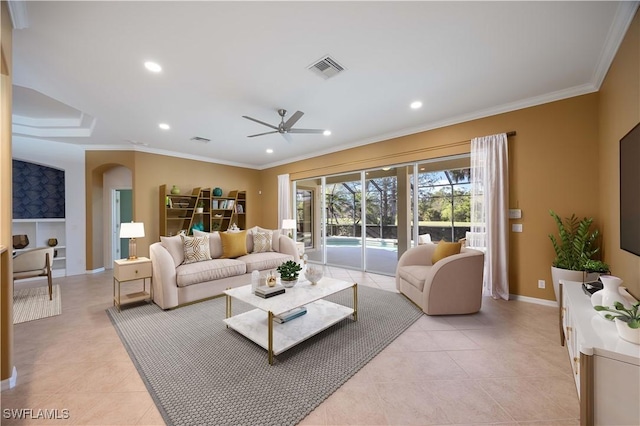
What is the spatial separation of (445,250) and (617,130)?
1.97 meters

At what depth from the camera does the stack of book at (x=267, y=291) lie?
244 cm

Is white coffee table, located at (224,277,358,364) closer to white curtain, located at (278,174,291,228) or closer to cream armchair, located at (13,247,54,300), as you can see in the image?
cream armchair, located at (13,247,54,300)

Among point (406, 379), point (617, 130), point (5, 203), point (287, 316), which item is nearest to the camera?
point (5, 203)

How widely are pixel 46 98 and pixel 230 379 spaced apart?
4.61m

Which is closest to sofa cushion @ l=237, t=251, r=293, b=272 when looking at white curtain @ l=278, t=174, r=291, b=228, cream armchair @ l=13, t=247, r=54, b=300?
white curtain @ l=278, t=174, r=291, b=228

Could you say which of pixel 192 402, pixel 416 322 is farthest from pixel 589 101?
pixel 192 402

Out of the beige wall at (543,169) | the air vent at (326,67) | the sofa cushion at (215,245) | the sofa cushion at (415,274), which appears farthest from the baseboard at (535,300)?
the sofa cushion at (215,245)

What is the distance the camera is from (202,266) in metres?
3.58

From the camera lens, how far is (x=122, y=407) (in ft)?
5.27

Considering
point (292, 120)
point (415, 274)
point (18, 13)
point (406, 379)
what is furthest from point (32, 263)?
point (415, 274)

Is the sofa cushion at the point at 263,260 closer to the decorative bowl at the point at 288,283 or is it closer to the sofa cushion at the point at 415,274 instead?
the decorative bowl at the point at 288,283

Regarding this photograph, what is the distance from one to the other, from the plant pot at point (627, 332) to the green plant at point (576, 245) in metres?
1.80

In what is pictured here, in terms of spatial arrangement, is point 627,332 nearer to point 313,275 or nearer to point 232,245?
point 313,275

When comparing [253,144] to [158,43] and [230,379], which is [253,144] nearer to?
[158,43]
